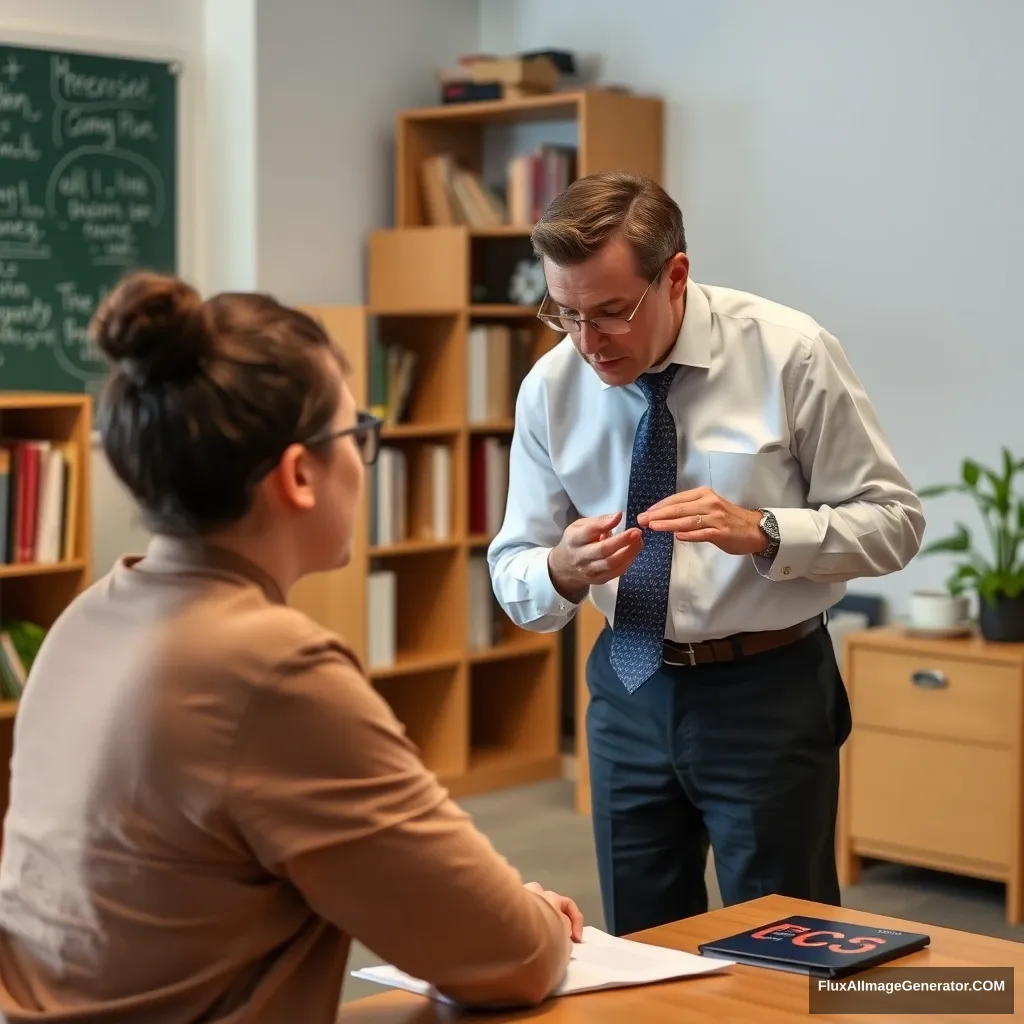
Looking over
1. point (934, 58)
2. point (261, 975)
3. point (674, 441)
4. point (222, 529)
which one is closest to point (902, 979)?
point (261, 975)

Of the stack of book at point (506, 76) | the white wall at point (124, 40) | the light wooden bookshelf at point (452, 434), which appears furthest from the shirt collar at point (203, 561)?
the stack of book at point (506, 76)

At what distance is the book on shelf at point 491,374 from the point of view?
5.01 meters

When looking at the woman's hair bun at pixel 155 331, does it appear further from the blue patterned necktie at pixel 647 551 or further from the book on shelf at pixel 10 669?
the book on shelf at pixel 10 669

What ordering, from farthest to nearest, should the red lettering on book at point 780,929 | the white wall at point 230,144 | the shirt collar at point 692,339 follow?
the white wall at point 230,144
the shirt collar at point 692,339
the red lettering on book at point 780,929

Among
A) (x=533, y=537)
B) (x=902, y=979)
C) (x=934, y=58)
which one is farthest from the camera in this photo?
(x=934, y=58)

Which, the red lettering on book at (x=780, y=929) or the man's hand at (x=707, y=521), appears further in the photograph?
the man's hand at (x=707, y=521)

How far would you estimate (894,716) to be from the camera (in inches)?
163

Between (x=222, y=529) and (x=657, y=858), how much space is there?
127 centimetres

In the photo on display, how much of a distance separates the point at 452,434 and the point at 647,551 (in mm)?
2727

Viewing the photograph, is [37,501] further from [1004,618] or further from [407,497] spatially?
[1004,618]

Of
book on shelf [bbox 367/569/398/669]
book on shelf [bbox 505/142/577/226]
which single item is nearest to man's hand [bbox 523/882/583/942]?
book on shelf [bbox 367/569/398/669]

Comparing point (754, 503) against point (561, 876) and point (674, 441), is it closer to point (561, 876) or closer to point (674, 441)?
point (674, 441)

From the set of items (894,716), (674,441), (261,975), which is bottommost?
(894,716)

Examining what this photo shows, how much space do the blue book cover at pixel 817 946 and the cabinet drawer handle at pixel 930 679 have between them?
8.08ft
